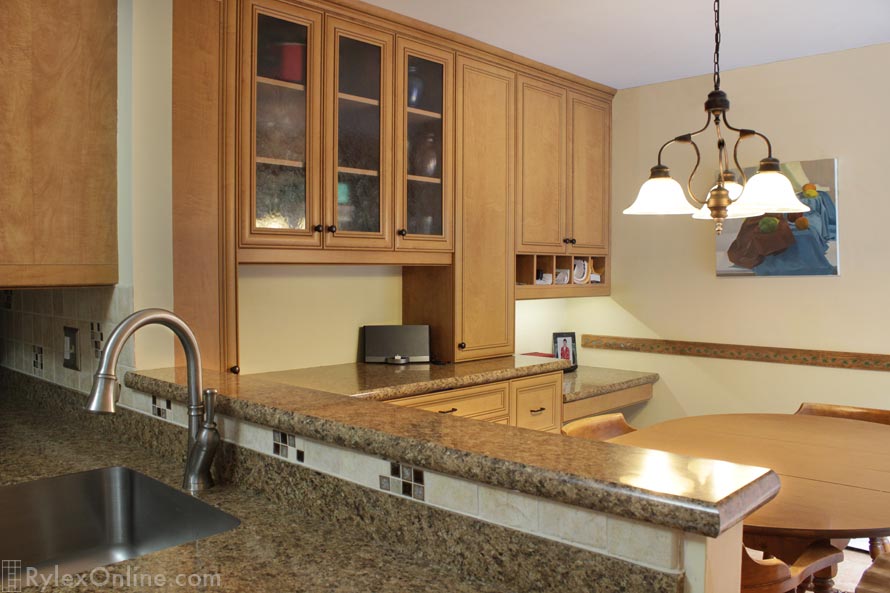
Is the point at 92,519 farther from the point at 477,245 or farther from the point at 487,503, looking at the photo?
the point at 477,245

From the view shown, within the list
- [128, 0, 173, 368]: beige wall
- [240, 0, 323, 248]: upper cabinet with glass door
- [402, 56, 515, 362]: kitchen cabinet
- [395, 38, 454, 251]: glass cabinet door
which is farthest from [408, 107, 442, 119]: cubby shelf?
[128, 0, 173, 368]: beige wall

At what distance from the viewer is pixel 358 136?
9.77ft

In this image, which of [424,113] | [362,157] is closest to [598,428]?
[362,157]

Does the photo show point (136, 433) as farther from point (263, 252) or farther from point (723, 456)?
point (723, 456)

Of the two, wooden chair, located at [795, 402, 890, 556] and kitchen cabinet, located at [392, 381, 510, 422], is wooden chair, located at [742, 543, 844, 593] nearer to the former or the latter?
wooden chair, located at [795, 402, 890, 556]

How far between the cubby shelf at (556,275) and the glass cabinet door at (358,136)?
3.49 feet

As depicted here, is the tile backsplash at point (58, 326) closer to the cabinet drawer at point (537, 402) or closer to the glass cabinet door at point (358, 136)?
the glass cabinet door at point (358, 136)

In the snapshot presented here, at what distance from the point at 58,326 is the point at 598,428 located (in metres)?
1.99

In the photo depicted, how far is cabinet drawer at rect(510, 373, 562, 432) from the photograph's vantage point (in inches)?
129

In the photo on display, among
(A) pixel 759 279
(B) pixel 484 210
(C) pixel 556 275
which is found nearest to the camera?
(B) pixel 484 210

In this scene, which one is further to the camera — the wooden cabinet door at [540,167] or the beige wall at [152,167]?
the wooden cabinet door at [540,167]

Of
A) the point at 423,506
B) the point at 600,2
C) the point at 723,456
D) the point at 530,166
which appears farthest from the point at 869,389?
the point at 423,506

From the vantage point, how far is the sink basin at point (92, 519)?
145 cm

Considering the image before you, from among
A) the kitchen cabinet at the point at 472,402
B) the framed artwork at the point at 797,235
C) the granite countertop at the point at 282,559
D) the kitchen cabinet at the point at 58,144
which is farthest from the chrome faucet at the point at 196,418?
the framed artwork at the point at 797,235
